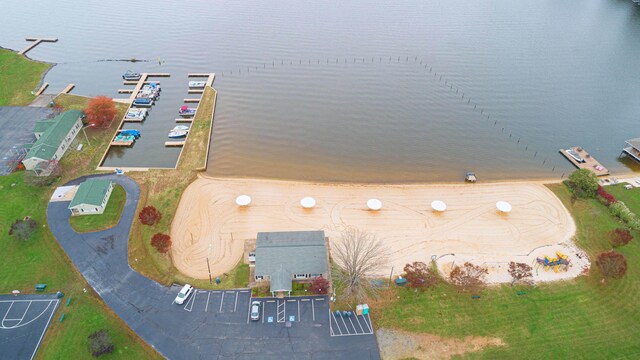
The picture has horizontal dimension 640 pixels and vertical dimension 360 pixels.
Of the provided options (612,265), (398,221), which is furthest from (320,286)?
(612,265)

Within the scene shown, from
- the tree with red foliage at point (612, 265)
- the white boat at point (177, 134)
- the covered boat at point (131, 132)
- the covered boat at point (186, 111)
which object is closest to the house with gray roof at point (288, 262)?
the tree with red foliage at point (612, 265)

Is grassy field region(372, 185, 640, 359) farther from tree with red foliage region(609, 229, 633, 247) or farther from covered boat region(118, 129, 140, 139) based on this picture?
covered boat region(118, 129, 140, 139)

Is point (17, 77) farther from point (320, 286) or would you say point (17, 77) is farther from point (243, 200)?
point (320, 286)

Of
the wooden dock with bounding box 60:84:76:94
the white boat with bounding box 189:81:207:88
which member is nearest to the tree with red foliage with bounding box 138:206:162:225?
the white boat with bounding box 189:81:207:88

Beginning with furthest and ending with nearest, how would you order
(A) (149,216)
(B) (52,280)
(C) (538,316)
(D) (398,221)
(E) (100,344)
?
(D) (398,221), (A) (149,216), (B) (52,280), (C) (538,316), (E) (100,344)

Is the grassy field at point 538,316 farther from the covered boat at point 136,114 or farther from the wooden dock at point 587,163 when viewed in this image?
the covered boat at point 136,114

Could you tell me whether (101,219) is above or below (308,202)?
below

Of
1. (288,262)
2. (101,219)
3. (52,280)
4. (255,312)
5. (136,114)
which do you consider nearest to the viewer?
(255,312)
